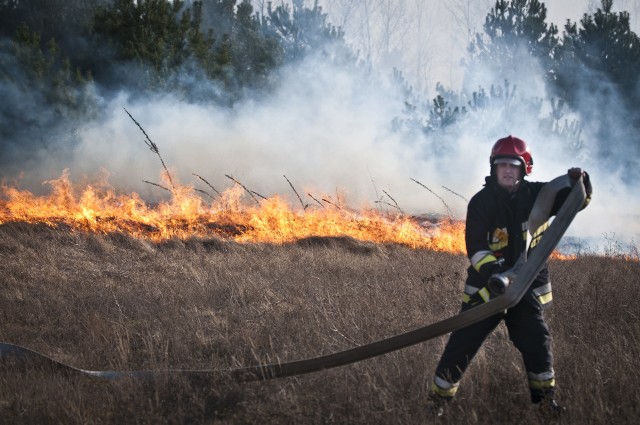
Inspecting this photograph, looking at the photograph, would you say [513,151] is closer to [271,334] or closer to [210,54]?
[271,334]

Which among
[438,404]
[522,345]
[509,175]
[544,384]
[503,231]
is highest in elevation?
[509,175]

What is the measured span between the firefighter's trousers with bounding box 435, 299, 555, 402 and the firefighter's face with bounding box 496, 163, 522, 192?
2.14 ft

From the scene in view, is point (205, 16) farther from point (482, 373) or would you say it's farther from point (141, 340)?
point (482, 373)

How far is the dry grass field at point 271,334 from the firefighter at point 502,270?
0.63 ft

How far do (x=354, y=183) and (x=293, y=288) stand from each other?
41.0 feet

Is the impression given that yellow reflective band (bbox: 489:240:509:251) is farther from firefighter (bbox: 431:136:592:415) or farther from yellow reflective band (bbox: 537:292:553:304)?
yellow reflective band (bbox: 537:292:553:304)

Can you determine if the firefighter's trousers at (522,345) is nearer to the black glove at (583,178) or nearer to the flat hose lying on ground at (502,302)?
the flat hose lying on ground at (502,302)

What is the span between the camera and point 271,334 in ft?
15.2

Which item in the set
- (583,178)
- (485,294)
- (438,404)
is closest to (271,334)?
(438,404)

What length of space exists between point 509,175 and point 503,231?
0.32 metres

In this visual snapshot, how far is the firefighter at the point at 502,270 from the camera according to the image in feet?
10.1

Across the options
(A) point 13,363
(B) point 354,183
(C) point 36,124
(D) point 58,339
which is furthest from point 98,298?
(B) point 354,183

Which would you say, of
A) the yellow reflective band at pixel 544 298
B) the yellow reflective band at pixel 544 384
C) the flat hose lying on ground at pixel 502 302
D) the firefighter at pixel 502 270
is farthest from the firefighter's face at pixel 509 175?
the yellow reflective band at pixel 544 384

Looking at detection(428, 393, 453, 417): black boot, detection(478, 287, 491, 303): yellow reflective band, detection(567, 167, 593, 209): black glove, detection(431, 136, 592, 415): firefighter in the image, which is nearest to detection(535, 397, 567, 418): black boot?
detection(431, 136, 592, 415): firefighter
